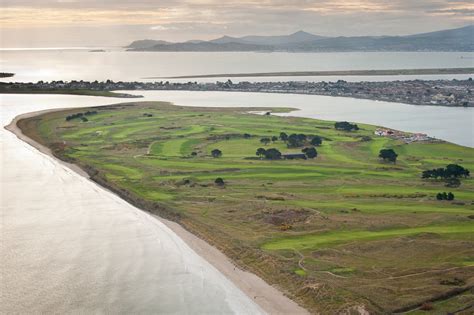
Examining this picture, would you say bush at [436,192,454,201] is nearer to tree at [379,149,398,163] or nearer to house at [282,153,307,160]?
tree at [379,149,398,163]

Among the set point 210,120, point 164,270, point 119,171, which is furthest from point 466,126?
point 164,270

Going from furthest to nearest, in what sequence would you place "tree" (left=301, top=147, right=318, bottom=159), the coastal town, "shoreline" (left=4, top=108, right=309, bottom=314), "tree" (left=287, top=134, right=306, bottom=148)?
the coastal town → "tree" (left=287, top=134, right=306, bottom=148) → "tree" (left=301, top=147, right=318, bottom=159) → "shoreline" (left=4, top=108, right=309, bottom=314)

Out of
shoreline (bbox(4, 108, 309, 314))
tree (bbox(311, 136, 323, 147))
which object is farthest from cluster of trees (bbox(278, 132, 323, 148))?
shoreline (bbox(4, 108, 309, 314))

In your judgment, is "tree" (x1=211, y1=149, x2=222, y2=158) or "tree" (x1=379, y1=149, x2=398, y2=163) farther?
"tree" (x1=211, y1=149, x2=222, y2=158)

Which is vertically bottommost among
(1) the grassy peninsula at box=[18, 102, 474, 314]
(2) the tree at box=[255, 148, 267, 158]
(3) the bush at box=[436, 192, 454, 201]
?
(1) the grassy peninsula at box=[18, 102, 474, 314]

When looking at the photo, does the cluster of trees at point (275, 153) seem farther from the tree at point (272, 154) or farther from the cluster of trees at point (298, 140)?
the cluster of trees at point (298, 140)

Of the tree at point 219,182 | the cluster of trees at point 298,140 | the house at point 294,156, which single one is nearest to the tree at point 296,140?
the cluster of trees at point 298,140
